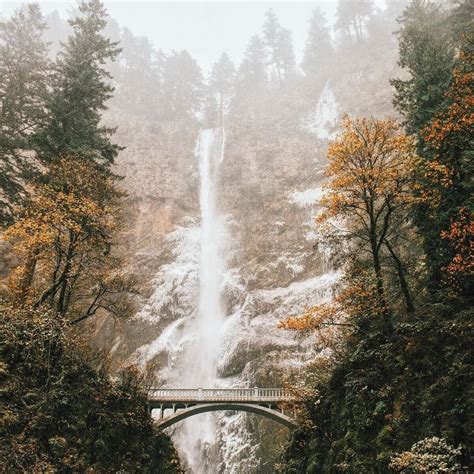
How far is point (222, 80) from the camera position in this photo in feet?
226

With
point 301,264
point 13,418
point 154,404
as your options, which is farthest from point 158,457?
point 301,264

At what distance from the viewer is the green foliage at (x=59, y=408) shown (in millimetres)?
9758

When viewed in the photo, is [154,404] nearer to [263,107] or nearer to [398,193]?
[398,193]

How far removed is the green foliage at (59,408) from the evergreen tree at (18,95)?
6.73 m

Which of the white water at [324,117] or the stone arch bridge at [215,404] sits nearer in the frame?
the stone arch bridge at [215,404]

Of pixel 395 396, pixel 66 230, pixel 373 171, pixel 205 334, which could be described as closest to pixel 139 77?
pixel 205 334

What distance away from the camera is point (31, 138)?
16500 millimetres

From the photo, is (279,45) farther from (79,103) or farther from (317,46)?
(79,103)

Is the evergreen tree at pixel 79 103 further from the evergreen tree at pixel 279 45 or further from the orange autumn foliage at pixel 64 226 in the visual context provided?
the evergreen tree at pixel 279 45

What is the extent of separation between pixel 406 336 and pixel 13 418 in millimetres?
10879

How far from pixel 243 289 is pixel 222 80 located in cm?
4816

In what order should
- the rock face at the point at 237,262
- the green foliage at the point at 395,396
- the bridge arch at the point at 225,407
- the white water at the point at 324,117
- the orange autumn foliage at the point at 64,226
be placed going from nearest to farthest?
the green foliage at the point at 395,396, the orange autumn foliage at the point at 64,226, the bridge arch at the point at 225,407, the rock face at the point at 237,262, the white water at the point at 324,117

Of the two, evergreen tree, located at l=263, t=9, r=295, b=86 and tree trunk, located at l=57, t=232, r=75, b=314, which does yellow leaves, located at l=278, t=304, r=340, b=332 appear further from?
evergreen tree, located at l=263, t=9, r=295, b=86

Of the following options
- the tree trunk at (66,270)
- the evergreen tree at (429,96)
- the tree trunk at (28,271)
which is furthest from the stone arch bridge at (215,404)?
the evergreen tree at (429,96)
